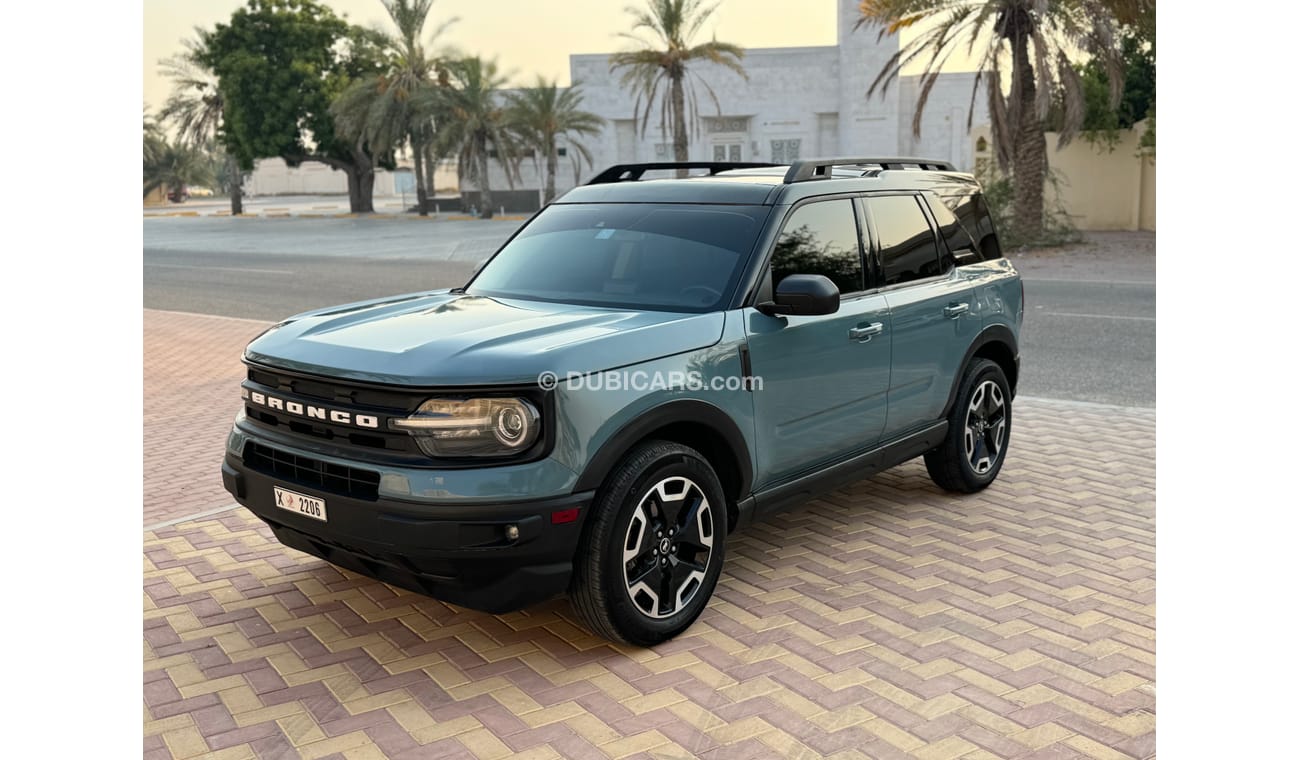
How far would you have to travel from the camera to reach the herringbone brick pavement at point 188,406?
6527mm

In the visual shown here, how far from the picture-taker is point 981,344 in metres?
6.20

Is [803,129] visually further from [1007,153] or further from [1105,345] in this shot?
[1105,345]

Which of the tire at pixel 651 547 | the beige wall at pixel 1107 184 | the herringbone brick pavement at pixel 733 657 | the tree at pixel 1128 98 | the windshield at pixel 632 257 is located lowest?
the herringbone brick pavement at pixel 733 657

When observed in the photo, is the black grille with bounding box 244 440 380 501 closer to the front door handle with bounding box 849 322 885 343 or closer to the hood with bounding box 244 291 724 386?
the hood with bounding box 244 291 724 386

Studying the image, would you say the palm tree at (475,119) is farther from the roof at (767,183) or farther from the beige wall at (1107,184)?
the roof at (767,183)

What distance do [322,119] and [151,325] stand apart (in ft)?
128

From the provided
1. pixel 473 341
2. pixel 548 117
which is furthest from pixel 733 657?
pixel 548 117

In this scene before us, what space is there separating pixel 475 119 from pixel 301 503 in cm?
4169

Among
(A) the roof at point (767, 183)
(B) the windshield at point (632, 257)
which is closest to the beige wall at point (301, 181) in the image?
(A) the roof at point (767, 183)

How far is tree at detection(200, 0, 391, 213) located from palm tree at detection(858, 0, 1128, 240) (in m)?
31.8

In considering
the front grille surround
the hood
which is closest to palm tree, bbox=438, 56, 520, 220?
the hood

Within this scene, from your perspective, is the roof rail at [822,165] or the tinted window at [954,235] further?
the tinted window at [954,235]

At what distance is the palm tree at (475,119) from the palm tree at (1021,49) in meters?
23.6

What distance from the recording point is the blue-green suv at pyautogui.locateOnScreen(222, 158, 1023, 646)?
12.5ft
